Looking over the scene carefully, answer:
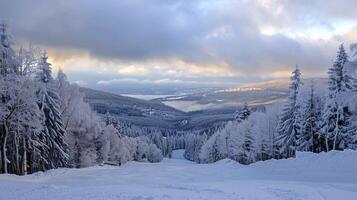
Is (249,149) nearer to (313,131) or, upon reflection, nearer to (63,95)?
(313,131)

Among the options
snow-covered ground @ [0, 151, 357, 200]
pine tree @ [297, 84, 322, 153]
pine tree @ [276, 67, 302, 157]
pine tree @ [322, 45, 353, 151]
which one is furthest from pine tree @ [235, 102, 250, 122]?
snow-covered ground @ [0, 151, 357, 200]

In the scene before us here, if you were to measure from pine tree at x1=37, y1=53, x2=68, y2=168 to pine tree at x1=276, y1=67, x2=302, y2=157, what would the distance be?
26.5m

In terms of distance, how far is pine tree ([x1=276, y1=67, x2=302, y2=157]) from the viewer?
2074 inches

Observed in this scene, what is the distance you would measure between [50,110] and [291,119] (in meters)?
28.6

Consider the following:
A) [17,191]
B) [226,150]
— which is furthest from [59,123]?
[226,150]

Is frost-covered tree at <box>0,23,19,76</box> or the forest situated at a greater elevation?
frost-covered tree at <box>0,23,19,76</box>

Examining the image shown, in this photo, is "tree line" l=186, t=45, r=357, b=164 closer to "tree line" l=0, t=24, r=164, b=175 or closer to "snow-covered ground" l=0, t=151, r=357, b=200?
"snow-covered ground" l=0, t=151, r=357, b=200

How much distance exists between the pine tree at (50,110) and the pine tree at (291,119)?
87.1 ft

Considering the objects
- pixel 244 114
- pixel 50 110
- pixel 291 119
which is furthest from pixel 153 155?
pixel 50 110

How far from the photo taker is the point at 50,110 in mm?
41906

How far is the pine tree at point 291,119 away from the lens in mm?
52688

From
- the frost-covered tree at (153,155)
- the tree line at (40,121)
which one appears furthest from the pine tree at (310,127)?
the frost-covered tree at (153,155)

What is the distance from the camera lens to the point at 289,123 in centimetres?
5491

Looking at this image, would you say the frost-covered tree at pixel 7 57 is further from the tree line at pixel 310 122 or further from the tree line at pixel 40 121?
the tree line at pixel 310 122
